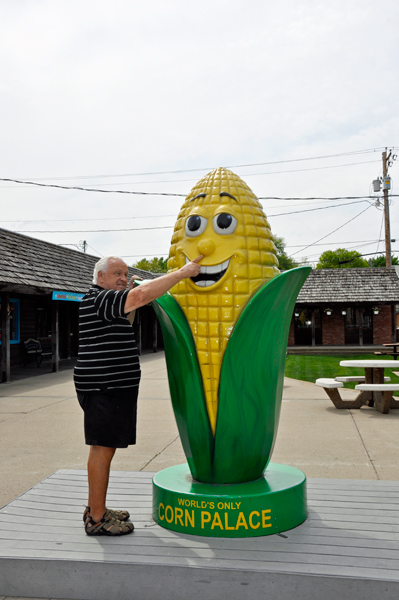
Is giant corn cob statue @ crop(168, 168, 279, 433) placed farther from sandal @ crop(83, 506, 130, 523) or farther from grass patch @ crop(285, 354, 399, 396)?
grass patch @ crop(285, 354, 399, 396)

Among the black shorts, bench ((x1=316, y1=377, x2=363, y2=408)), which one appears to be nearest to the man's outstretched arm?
the black shorts

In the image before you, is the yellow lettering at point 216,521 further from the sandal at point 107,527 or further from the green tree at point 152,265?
the green tree at point 152,265

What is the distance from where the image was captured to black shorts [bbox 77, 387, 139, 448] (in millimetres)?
2764

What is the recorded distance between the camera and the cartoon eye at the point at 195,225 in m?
3.20

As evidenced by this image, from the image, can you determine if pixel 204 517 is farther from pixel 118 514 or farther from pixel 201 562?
pixel 118 514

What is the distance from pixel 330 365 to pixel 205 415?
1304 centimetres

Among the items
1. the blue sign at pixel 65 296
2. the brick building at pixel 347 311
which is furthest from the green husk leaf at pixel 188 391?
the brick building at pixel 347 311

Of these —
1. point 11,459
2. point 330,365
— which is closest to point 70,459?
point 11,459

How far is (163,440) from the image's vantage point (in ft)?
20.1

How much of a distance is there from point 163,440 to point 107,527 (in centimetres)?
330

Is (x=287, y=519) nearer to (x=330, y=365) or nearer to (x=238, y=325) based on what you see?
(x=238, y=325)

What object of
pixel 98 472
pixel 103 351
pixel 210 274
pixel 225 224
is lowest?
pixel 98 472

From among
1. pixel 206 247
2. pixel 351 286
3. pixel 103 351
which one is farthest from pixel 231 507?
pixel 351 286

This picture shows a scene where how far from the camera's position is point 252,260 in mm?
3125
